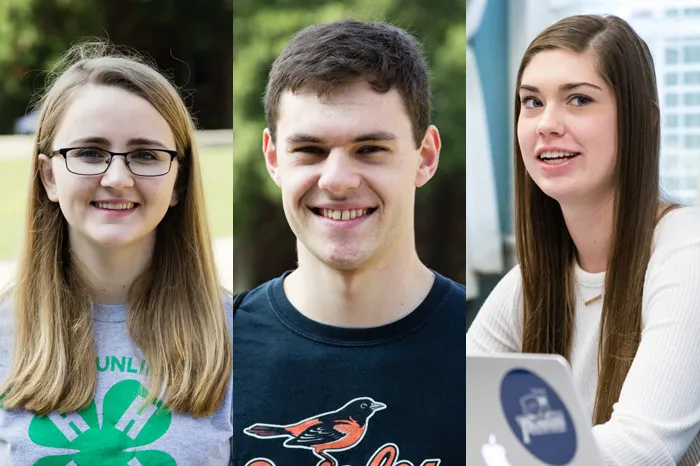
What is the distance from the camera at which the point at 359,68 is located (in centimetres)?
282

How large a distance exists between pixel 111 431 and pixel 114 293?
438 mm

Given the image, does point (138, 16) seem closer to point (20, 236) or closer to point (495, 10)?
point (20, 236)

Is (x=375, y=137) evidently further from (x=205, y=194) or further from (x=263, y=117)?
(x=205, y=194)

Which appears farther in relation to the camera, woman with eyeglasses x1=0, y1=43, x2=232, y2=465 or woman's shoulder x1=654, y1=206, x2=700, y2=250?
woman with eyeglasses x1=0, y1=43, x2=232, y2=465

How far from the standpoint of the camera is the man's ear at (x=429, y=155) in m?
2.87

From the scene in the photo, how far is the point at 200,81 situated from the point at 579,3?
118 cm

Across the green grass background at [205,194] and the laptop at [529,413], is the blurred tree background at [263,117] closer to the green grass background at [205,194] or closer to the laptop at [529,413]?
the green grass background at [205,194]

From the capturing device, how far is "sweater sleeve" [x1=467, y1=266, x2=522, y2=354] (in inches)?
112

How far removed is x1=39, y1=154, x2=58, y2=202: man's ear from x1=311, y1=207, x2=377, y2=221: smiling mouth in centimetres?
83

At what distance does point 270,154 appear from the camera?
2.90 meters

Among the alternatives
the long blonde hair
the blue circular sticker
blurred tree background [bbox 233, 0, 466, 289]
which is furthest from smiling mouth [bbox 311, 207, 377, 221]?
the blue circular sticker

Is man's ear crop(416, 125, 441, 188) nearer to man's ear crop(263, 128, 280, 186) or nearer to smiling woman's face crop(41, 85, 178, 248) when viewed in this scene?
man's ear crop(263, 128, 280, 186)

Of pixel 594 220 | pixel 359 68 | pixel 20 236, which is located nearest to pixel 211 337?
pixel 20 236

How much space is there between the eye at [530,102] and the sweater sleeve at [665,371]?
1.67ft
